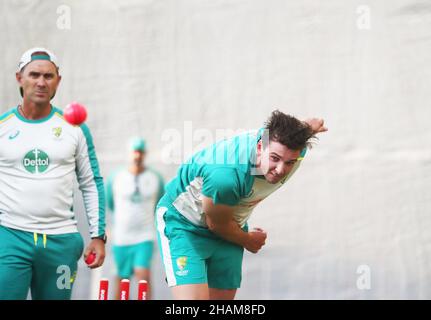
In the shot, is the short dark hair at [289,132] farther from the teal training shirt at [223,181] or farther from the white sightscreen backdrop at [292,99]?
the white sightscreen backdrop at [292,99]

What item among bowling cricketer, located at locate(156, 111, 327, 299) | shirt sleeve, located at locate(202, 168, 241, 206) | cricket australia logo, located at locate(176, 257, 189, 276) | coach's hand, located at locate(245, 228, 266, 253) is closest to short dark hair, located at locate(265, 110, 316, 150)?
bowling cricketer, located at locate(156, 111, 327, 299)

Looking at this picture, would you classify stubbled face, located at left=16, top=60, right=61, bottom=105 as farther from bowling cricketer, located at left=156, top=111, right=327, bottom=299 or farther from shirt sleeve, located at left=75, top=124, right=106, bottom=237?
bowling cricketer, located at left=156, top=111, right=327, bottom=299

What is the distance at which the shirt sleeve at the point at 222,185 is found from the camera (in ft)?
9.87

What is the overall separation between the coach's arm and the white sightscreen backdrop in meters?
0.43

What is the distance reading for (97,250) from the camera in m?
3.55

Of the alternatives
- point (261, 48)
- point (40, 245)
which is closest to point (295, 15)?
point (261, 48)

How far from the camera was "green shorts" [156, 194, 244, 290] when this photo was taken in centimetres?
318

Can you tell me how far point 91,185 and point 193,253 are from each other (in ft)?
1.85

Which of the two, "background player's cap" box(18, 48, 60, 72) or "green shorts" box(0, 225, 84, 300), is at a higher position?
"background player's cap" box(18, 48, 60, 72)

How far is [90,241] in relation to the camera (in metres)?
3.60

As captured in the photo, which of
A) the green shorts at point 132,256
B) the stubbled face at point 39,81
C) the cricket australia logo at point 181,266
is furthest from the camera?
the green shorts at point 132,256

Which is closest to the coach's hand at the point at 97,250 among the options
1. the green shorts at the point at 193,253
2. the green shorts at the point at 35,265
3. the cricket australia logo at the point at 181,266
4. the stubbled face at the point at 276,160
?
the green shorts at the point at 35,265

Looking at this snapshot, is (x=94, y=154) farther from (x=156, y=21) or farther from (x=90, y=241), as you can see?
(x=156, y=21)

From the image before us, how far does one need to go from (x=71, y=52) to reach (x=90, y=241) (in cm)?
80
